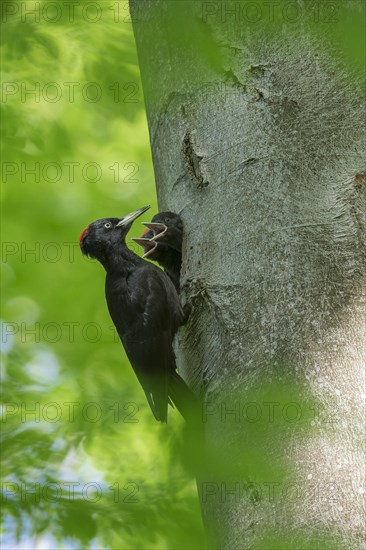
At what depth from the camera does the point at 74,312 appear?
4.49 meters

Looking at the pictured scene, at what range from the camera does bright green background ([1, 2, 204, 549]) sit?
1797 millimetres

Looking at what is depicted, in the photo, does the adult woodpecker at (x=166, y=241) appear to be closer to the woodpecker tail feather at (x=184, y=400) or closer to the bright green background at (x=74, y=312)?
the bright green background at (x=74, y=312)

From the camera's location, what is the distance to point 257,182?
2629 mm

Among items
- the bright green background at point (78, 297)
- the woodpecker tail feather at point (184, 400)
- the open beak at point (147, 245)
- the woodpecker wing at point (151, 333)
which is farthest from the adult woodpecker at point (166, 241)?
the woodpecker tail feather at point (184, 400)

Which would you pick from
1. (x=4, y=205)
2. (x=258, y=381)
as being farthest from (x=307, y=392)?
(x=4, y=205)

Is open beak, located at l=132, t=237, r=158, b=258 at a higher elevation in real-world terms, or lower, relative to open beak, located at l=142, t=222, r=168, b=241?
lower

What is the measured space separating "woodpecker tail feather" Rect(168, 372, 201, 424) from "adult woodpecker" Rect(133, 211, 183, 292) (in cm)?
68

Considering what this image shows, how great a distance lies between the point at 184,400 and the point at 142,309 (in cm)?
131

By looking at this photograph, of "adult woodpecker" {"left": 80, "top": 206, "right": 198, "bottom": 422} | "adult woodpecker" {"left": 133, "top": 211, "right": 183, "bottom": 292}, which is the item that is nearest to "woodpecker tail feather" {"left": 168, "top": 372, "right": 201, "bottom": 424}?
"adult woodpecker" {"left": 80, "top": 206, "right": 198, "bottom": 422}

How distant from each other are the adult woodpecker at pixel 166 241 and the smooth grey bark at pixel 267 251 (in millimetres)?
183

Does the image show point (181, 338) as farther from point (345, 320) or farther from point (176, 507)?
point (176, 507)

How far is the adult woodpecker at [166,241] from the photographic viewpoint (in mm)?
3439

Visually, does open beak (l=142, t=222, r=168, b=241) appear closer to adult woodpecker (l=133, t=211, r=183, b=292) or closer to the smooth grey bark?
adult woodpecker (l=133, t=211, r=183, b=292)

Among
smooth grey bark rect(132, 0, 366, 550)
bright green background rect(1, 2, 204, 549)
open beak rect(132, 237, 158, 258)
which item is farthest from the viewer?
open beak rect(132, 237, 158, 258)
